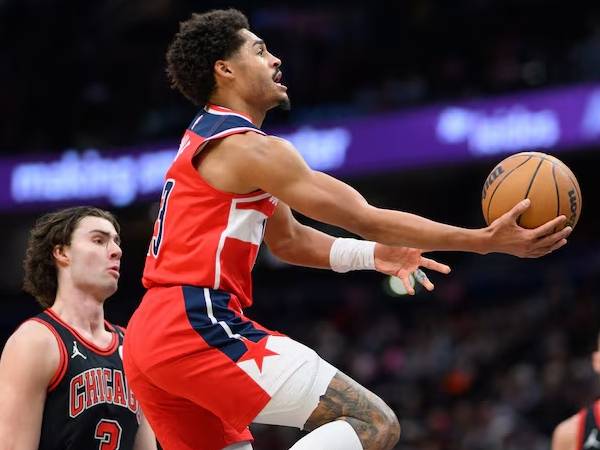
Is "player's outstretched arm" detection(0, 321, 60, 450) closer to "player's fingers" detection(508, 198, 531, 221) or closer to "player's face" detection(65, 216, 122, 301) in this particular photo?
"player's face" detection(65, 216, 122, 301)

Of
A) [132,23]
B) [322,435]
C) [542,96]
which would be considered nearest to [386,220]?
[322,435]

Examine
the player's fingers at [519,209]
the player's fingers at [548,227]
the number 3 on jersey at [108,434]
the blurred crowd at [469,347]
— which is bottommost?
the blurred crowd at [469,347]

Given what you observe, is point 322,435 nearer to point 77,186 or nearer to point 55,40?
point 77,186

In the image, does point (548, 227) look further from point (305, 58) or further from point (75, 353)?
point (305, 58)

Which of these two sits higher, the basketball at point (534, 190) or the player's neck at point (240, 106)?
the player's neck at point (240, 106)

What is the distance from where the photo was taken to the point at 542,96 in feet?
38.9

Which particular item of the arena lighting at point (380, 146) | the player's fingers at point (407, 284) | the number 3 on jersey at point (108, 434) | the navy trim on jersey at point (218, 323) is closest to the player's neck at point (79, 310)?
the number 3 on jersey at point (108, 434)

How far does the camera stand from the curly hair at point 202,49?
443 centimetres

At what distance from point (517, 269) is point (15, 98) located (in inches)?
301

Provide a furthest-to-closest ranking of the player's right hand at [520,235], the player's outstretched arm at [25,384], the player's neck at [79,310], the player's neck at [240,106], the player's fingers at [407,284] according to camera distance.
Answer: the player's neck at [79,310]
the player's outstretched arm at [25,384]
the player's neck at [240,106]
the player's fingers at [407,284]
the player's right hand at [520,235]

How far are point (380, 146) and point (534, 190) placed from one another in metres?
9.11

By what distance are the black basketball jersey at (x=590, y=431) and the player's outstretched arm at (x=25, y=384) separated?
223cm

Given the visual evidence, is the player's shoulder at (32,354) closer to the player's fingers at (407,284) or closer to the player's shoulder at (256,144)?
the player's shoulder at (256,144)

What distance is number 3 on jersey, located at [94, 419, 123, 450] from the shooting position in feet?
15.7
